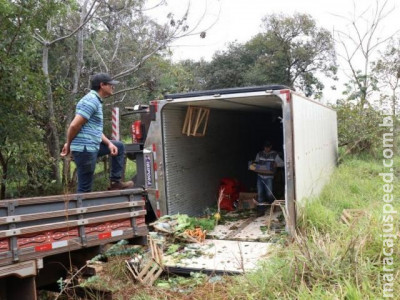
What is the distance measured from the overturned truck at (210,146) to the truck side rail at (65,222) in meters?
2.04

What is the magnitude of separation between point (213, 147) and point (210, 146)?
0.66 ft

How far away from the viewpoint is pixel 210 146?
29.7ft

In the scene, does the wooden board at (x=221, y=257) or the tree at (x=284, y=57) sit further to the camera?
the tree at (x=284, y=57)

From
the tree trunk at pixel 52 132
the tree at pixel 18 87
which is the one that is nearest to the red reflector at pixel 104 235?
the tree at pixel 18 87

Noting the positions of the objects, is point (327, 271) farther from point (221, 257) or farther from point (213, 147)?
point (213, 147)

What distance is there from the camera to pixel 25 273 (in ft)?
10.6

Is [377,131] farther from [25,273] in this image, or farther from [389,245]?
[25,273]

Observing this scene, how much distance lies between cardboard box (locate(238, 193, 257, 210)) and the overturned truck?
1.97ft

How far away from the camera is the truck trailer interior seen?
7172 millimetres

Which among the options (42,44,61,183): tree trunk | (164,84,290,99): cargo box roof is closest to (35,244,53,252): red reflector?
(164,84,290,99): cargo box roof

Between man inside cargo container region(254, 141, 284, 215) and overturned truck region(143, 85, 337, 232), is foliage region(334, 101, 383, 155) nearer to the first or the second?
overturned truck region(143, 85, 337, 232)

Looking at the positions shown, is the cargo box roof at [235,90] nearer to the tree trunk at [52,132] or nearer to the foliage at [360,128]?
the tree trunk at [52,132]

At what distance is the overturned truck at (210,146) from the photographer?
590 centimetres

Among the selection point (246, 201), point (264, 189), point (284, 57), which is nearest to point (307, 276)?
point (264, 189)
